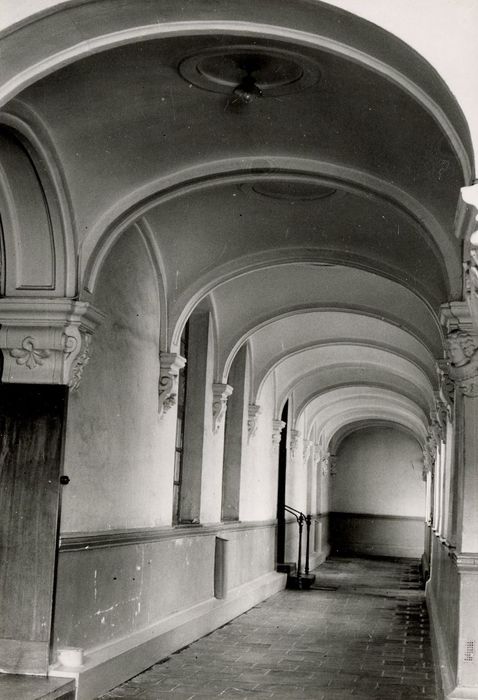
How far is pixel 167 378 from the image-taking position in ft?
30.5

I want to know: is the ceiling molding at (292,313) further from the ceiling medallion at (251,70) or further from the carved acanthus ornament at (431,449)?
the ceiling medallion at (251,70)

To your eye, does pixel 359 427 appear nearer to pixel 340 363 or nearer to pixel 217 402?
pixel 340 363

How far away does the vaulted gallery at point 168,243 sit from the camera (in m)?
4.71

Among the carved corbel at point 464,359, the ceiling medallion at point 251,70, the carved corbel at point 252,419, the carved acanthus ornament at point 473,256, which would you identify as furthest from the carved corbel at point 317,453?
the carved acanthus ornament at point 473,256

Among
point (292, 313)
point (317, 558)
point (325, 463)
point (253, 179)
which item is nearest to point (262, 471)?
point (292, 313)

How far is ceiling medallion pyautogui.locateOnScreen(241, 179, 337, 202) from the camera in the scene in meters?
8.05

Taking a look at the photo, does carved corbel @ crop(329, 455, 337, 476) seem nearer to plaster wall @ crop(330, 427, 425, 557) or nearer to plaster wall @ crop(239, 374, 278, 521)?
plaster wall @ crop(330, 427, 425, 557)

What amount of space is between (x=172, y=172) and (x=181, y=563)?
15.6 ft

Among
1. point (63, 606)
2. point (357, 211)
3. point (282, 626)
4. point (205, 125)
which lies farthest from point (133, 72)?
point (282, 626)

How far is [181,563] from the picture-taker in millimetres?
9852

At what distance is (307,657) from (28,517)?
416cm

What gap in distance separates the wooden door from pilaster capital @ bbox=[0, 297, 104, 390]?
0.37 feet

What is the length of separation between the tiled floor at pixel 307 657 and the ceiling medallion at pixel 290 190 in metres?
4.40

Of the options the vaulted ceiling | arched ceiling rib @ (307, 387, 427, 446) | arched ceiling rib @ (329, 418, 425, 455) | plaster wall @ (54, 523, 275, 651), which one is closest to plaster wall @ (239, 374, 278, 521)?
plaster wall @ (54, 523, 275, 651)
